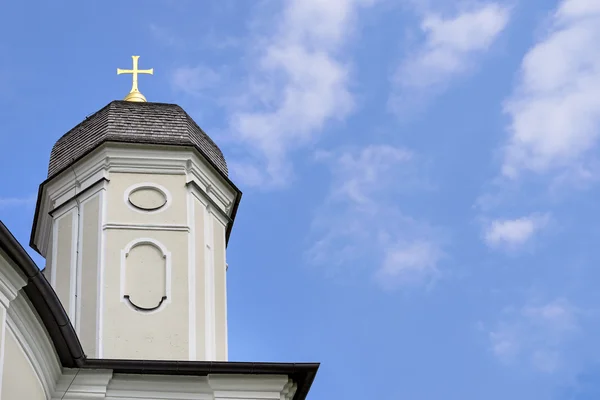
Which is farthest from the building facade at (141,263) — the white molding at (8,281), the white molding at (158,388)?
the white molding at (8,281)

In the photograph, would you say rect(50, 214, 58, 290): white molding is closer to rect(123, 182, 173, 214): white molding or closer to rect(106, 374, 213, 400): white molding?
rect(123, 182, 173, 214): white molding

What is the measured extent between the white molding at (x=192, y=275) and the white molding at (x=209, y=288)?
0.80 ft

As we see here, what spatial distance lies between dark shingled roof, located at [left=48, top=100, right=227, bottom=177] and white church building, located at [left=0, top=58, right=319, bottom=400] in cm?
3

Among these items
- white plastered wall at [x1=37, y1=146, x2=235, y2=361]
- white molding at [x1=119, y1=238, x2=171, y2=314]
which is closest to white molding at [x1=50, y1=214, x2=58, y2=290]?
white plastered wall at [x1=37, y1=146, x2=235, y2=361]

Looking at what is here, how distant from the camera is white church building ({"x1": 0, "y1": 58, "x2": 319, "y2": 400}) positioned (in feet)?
63.4

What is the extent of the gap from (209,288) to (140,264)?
3.91ft

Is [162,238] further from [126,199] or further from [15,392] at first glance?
[15,392]

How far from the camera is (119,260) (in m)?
22.0

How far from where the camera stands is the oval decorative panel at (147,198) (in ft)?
74.7

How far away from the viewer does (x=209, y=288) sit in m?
22.4

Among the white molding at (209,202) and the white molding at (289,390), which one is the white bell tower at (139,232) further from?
the white molding at (289,390)

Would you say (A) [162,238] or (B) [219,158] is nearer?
(A) [162,238]

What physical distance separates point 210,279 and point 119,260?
1.53 meters

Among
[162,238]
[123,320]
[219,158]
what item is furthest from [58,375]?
[219,158]
